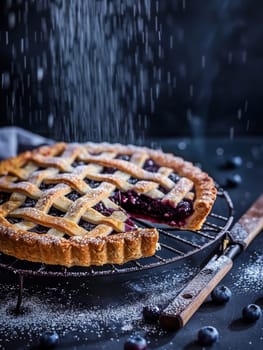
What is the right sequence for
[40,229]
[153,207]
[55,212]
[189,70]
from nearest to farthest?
[40,229], [55,212], [153,207], [189,70]

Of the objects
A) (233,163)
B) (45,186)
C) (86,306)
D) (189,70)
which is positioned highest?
(189,70)

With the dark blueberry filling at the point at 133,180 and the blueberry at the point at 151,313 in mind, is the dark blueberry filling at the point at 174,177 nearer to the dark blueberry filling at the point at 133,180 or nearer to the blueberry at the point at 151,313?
the dark blueberry filling at the point at 133,180

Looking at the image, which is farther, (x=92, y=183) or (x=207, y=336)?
(x=92, y=183)

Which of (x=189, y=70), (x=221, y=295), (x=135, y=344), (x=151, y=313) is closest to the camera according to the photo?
(x=135, y=344)

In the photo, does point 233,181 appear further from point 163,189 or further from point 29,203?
point 29,203

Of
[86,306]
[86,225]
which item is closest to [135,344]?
[86,306]

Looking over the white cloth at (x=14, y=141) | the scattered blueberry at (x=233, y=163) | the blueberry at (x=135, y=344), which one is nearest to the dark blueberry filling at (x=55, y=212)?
the blueberry at (x=135, y=344)

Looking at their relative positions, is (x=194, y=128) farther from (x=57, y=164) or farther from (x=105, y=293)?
(x=105, y=293)
